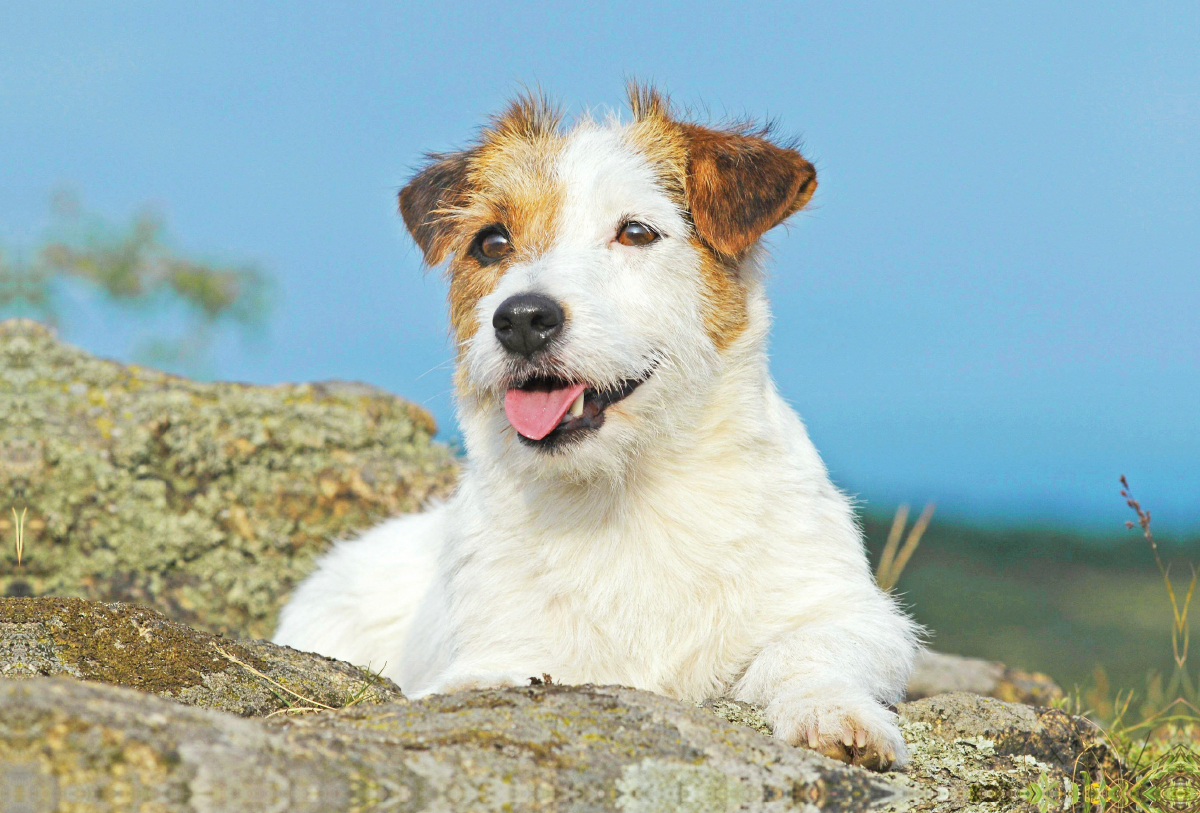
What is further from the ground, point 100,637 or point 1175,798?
point 100,637

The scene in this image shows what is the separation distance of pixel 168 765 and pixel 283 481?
21.9 feet

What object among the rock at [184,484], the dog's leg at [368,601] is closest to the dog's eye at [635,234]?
the dog's leg at [368,601]

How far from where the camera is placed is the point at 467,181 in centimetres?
475

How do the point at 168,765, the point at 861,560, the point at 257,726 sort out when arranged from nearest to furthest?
the point at 168,765, the point at 257,726, the point at 861,560

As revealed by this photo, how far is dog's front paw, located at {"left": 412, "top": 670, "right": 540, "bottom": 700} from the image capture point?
10.9ft

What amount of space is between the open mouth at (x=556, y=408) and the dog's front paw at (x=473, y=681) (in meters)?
0.87

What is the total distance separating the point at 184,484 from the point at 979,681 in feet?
21.0

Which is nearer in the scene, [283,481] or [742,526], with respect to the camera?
[742,526]

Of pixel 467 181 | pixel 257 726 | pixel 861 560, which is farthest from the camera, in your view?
pixel 467 181

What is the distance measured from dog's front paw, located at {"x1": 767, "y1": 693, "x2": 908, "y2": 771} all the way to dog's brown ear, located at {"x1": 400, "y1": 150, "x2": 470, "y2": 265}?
2.68 meters

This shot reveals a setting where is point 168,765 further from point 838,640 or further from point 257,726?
point 838,640

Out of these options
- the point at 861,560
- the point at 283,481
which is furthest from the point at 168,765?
the point at 283,481

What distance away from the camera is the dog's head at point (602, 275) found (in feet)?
12.1

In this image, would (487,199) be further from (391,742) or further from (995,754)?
(995,754)
